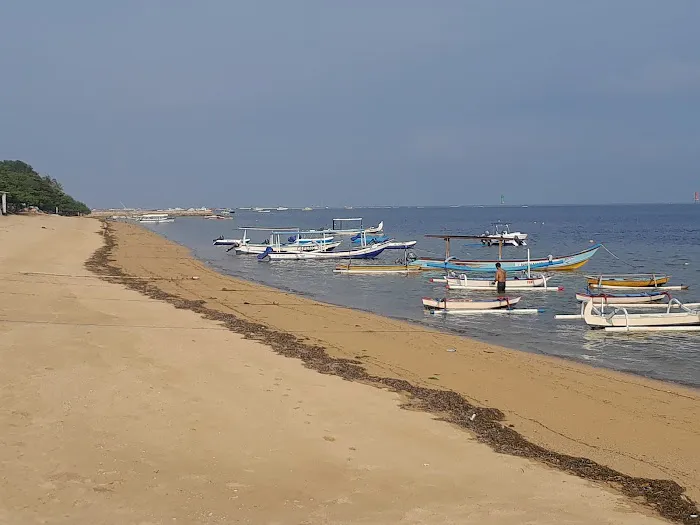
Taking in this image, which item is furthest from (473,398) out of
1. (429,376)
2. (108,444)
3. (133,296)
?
(133,296)

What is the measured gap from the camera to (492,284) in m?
31.1

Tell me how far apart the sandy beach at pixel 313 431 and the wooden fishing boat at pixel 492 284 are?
14.7 m

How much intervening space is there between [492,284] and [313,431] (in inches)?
942

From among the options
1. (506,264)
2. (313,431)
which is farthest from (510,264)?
(313,431)

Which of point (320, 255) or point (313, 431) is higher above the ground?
point (313, 431)

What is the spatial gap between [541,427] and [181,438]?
5.28 meters

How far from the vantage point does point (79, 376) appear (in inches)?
396

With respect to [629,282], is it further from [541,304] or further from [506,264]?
[506,264]

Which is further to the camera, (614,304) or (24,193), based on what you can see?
(24,193)

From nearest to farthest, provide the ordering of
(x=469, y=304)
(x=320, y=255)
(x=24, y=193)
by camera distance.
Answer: (x=469, y=304) → (x=320, y=255) → (x=24, y=193)

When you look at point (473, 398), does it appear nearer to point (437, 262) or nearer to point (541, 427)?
point (541, 427)

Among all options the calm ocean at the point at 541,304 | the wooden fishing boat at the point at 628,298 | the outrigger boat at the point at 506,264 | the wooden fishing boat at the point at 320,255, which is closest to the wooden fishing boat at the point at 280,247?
the calm ocean at the point at 541,304

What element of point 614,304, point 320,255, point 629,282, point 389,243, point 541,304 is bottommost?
point 541,304

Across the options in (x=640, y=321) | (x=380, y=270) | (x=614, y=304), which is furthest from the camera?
(x=380, y=270)
